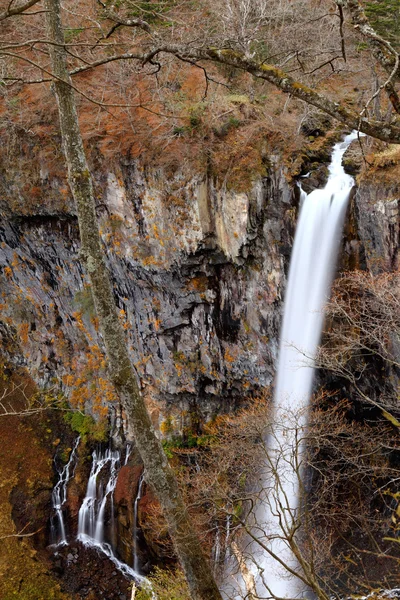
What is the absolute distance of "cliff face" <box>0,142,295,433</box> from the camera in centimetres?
1130

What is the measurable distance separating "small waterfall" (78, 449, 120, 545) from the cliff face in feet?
6.69

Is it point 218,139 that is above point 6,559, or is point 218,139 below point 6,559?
above

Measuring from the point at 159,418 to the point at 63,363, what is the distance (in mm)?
4648

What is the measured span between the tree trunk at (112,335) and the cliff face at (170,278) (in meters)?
6.90

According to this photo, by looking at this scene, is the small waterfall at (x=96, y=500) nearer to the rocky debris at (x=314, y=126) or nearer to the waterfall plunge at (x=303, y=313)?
the waterfall plunge at (x=303, y=313)

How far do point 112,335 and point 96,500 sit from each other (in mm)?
11424

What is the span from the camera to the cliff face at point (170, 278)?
37.1 ft

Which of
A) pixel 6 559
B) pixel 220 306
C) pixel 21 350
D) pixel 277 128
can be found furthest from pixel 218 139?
pixel 6 559

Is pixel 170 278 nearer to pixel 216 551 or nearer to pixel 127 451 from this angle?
pixel 127 451

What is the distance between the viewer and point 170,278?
12.6 meters

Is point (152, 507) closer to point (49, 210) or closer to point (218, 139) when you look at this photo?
point (49, 210)

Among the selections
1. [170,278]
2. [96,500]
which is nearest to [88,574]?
[96,500]

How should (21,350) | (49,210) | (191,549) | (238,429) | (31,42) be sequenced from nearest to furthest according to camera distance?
(31,42), (191,549), (238,429), (49,210), (21,350)

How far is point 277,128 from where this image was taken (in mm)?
11812
